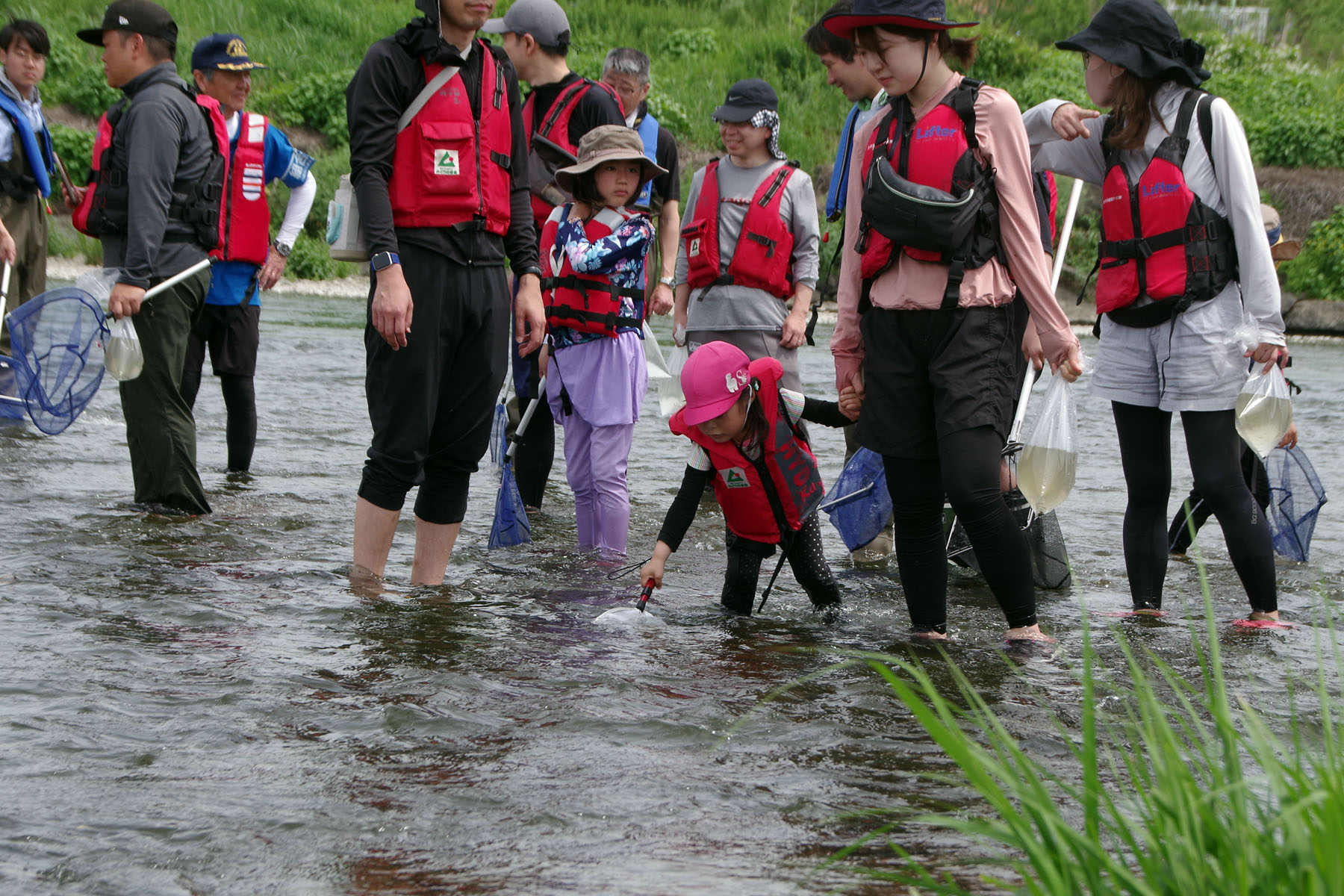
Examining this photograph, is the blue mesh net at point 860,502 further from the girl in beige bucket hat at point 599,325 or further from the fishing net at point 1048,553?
the girl in beige bucket hat at point 599,325

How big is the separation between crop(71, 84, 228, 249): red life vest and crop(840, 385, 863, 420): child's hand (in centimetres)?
300

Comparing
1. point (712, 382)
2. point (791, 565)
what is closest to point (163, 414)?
point (712, 382)

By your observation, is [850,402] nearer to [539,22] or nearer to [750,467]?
[750,467]

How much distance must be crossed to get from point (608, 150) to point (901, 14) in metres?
1.74

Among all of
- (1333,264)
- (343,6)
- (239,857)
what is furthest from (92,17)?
(239,857)

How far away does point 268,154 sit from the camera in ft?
22.8

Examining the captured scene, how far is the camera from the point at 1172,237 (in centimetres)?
447

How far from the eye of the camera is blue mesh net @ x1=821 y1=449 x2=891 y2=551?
5738 millimetres

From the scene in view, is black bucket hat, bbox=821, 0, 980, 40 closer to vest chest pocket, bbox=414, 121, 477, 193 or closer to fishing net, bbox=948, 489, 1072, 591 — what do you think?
vest chest pocket, bbox=414, 121, 477, 193

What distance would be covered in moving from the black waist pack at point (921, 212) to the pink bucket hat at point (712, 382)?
30.2 inches

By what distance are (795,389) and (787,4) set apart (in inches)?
1472

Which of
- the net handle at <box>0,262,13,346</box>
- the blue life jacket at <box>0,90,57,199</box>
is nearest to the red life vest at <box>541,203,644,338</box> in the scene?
the net handle at <box>0,262,13,346</box>

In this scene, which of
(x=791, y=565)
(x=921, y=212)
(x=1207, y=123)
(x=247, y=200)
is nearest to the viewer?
(x=921, y=212)

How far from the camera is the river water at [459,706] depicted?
8.43 ft
